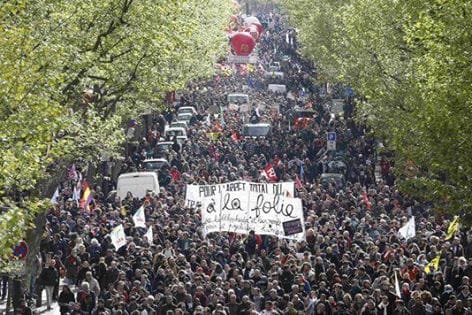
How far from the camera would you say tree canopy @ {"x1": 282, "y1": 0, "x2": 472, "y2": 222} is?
26.5 m

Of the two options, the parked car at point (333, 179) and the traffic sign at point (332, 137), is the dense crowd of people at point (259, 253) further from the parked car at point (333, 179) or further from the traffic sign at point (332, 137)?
the traffic sign at point (332, 137)

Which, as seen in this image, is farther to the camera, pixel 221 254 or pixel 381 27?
pixel 381 27

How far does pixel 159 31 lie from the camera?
35094 millimetres

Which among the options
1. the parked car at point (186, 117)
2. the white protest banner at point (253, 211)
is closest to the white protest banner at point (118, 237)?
the white protest banner at point (253, 211)

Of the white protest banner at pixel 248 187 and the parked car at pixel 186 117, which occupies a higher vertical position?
the parked car at pixel 186 117

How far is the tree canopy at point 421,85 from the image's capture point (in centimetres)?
2647

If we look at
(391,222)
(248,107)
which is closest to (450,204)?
(391,222)

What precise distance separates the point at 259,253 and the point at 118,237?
3.12m

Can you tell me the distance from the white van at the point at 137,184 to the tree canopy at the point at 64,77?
2.33m

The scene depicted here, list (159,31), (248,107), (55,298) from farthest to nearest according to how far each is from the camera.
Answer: (248,107)
(159,31)
(55,298)

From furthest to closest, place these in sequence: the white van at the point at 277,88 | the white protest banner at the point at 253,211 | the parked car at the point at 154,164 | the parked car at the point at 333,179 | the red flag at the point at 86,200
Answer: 1. the white van at the point at 277,88
2. the parked car at the point at 154,164
3. the parked car at the point at 333,179
4. the red flag at the point at 86,200
5. the white protest banner at the point at 253,211

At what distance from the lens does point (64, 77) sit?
98.0 feet

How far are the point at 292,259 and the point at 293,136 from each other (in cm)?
2754

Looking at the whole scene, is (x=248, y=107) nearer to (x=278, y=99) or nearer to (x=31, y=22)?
(x=278, y=99)
